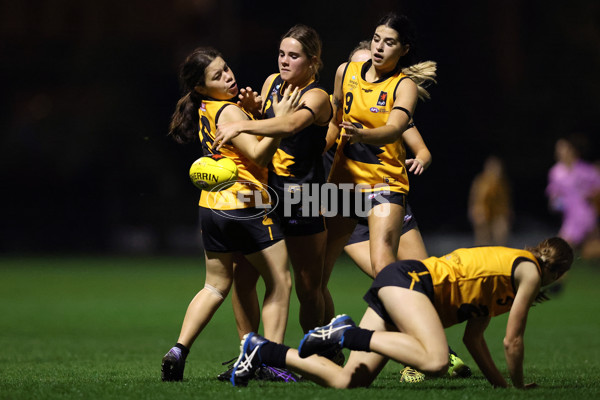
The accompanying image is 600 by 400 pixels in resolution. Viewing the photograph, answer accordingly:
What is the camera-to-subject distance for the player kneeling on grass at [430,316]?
505 centimetres

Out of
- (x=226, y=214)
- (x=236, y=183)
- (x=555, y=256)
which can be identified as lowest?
(x=555, y=256)

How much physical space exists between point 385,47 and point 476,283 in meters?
1.79

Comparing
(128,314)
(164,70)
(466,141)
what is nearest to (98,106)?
(164,70)

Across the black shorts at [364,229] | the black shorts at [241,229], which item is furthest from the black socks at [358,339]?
the black shorts at [364,229]

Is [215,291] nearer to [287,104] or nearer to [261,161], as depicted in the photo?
[261,161]

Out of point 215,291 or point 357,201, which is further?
point 357,201

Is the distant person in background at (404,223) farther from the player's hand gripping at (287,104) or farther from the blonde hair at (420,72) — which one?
the player's hand gripping at (287,104)

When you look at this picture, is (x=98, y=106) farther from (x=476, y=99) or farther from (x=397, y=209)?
(x=397, y=209)

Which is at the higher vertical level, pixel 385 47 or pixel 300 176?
pixel 385 47

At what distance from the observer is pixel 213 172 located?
18.8 feet

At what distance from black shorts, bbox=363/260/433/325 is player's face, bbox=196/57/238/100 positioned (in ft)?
5.40

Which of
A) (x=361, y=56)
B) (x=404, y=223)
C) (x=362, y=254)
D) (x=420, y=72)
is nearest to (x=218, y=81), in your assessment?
(x=361, y=56)

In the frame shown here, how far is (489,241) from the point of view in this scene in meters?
20.0

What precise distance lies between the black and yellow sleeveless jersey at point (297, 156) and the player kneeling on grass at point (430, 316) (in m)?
1.17
